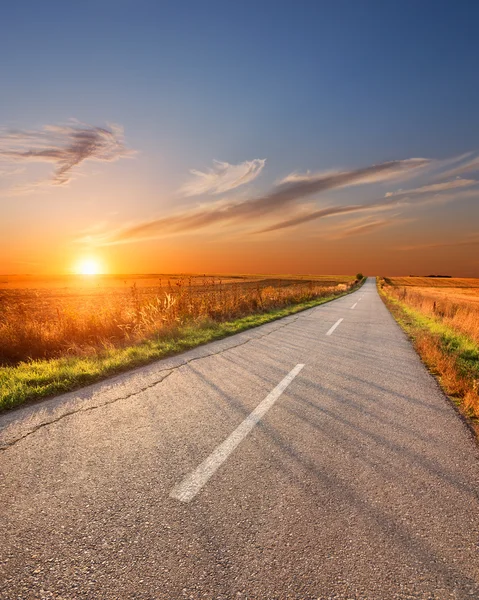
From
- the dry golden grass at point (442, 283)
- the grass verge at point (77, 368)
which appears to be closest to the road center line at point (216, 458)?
the grass verge at point (77, 368)

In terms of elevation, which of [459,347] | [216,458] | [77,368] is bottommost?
[459,347]

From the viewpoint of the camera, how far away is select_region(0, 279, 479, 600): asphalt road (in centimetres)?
194

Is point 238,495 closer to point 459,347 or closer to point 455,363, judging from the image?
point 455,363

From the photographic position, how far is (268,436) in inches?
144

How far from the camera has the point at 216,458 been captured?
3.18 metres

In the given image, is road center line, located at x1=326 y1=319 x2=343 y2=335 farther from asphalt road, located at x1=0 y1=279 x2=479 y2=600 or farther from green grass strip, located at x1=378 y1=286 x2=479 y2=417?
asphalt road, located at x1=0 y1=279 x2=479 y2=600

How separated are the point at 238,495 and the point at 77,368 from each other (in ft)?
14.8

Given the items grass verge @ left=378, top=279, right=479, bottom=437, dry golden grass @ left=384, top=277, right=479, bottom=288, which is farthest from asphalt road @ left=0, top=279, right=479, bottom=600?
dry golden grass @ left=384, top=277, right=479, bottom=288

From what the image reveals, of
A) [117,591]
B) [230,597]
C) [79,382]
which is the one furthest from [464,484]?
[79,382]

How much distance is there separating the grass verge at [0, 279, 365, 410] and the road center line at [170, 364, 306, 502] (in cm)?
308

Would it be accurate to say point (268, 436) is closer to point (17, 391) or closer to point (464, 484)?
point (464, 484)

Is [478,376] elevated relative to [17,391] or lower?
lower

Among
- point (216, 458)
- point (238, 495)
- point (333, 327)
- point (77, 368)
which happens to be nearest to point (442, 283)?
point (333, 327)

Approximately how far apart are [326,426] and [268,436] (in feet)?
2.49
